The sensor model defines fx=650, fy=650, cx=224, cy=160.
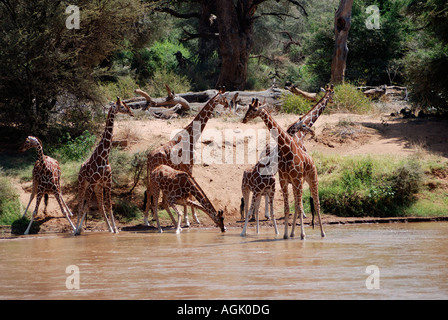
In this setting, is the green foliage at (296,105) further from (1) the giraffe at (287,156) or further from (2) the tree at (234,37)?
(1) the giraffe at (287,156)

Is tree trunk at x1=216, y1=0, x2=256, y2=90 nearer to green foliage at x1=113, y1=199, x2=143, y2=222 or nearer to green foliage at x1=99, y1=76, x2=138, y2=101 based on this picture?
green foliage at x1=99, y1=76, x2=138, y2=101

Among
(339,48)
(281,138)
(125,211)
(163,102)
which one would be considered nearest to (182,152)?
(125,211)

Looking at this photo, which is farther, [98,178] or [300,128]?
[98,178]

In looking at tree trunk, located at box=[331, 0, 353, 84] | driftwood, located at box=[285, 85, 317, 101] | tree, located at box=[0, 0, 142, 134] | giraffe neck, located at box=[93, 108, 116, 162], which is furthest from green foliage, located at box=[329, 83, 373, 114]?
giraffe neck, located at box=[93, 108, 116, 162]

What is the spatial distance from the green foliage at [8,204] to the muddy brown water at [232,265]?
1428 mm

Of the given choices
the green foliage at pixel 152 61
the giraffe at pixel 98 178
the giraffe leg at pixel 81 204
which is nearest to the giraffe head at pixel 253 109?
the giraffe at pixel 98 178

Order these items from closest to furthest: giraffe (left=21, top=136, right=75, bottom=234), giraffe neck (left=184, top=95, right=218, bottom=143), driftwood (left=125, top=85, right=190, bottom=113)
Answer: giraffe (left=21, top=136, right=75, bottom=234) < giraffe neck (left=184, top=95, right=218, bottom=143) < driftwood (left=125, top=85, right=190, bottom=113)

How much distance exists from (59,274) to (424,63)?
1588 centimetres

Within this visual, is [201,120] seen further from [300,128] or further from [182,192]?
[300,128]

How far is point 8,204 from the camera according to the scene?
1538cm

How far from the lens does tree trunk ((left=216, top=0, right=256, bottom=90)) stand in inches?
1124

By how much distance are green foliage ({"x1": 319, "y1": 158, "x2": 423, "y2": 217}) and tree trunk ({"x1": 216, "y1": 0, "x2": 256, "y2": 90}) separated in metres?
13.9

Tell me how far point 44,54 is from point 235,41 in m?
12.0

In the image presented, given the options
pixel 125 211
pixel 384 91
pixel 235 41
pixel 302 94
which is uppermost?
pixel 235 41
